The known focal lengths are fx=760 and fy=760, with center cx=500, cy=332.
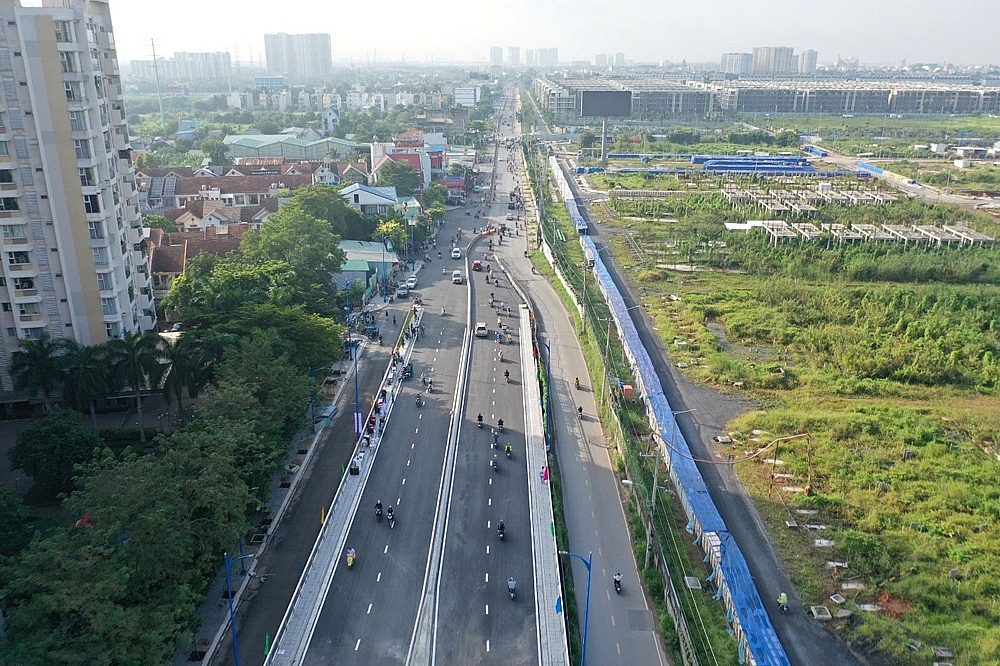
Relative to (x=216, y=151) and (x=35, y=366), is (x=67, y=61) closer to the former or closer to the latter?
(x=35, y=366)

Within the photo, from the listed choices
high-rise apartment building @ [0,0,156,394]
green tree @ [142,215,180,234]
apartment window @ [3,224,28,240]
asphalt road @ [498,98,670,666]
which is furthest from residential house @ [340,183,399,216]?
apartment window @ [3,224,28,240]

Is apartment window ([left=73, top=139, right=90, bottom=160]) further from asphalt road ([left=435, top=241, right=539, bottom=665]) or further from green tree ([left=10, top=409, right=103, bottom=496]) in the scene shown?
asphalt road ([left=435, top=241, right=539, bottom=665])

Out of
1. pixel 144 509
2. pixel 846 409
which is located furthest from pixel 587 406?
pixel 144 509

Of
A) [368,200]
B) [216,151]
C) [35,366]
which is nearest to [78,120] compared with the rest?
[35,366]

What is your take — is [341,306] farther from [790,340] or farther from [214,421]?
[790,340]

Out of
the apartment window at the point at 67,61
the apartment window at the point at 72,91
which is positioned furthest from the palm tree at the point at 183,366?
the apartment window at the point at 67,61
